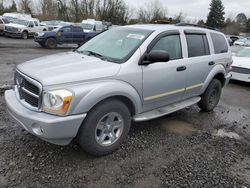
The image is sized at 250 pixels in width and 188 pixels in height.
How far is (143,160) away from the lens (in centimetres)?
341

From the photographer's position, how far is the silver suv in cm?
285

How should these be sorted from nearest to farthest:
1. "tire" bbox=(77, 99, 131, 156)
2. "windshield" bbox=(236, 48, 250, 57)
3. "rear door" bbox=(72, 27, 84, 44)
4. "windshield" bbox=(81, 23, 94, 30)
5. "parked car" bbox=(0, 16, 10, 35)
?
"tire" bbox=(77, 99, 131, 156)
"windshield" bbox=(236, 48, 250, 57)
"rear door" bbox=(72, 27, 84, 44)
"windshield" bbox=(81, 23, 94, 30)
"parked car" bbox=(0, 16, 10, 35)

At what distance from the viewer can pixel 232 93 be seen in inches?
304

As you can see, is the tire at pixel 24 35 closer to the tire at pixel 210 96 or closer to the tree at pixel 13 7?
the tire at pixel 210 96

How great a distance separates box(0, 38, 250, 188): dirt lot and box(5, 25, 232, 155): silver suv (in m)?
0.34

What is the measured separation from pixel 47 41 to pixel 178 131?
15307 millimetres

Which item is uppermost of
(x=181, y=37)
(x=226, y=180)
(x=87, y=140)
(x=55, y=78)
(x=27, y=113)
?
(x=181, y=37)

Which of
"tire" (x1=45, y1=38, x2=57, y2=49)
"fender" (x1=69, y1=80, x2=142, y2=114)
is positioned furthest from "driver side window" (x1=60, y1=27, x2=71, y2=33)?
"fender" (x1=69, y1=80, x2=142, y2=114)

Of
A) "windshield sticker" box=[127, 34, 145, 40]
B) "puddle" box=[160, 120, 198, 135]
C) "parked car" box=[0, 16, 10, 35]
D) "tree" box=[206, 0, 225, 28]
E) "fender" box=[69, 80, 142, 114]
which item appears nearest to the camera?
"fender" box=[69, 80, 142, 114]

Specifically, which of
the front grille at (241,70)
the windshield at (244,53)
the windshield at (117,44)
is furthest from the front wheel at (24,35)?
the windshield at (117,44)

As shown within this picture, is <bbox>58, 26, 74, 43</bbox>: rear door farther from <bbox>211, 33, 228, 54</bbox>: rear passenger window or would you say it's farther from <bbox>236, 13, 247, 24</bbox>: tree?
<bbox>236, 13, 247, 24</bbox>: tree

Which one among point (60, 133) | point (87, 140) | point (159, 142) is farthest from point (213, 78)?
point (60, 133)

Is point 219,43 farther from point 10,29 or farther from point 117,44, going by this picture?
point 10,29

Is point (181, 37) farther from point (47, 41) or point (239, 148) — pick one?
point (47, 41)
